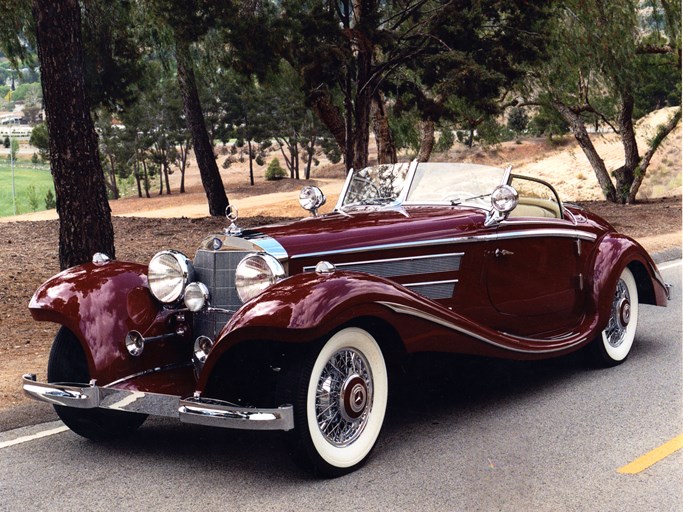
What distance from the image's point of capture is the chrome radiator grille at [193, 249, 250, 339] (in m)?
5.28

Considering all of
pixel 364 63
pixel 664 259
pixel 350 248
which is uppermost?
pixel 364 63

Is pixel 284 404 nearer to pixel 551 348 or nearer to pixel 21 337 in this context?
pixel 551 348

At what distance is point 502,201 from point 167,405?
2617mm

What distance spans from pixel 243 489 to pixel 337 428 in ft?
1.92

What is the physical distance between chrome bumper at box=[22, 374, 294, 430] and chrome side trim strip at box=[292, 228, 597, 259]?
1089mm

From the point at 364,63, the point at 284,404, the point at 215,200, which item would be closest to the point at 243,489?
the point at 284,404

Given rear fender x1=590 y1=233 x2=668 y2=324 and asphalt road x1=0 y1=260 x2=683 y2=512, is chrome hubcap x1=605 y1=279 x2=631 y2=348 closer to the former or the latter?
rear fender x1=590 y1=233 x2=668 y2=324

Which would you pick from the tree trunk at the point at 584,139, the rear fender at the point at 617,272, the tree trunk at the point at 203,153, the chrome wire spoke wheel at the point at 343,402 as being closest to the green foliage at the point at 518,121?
the tree trunk at the point at 584,139

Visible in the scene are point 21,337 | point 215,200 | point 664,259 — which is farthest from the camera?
point 215,200

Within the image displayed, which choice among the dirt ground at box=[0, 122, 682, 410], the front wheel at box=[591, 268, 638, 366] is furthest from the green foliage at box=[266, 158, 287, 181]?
the front wheel at box=[591, 268, 638, 366]

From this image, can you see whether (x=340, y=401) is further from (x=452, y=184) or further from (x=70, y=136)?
(x=70, y=136)

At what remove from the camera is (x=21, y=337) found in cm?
855

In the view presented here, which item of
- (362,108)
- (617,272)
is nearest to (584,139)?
(362,108)

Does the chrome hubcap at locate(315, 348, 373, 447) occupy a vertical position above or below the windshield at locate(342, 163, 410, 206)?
below
